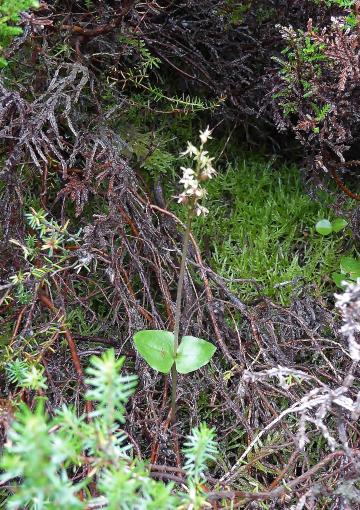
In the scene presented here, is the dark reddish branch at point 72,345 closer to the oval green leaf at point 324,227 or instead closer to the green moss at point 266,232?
the green moss at point 266,232

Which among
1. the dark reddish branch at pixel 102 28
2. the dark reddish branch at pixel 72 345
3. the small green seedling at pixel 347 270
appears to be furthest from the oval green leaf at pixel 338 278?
the dark reddish branch at pixel 102 28

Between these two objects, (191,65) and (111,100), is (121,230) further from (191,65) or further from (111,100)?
(191,65)

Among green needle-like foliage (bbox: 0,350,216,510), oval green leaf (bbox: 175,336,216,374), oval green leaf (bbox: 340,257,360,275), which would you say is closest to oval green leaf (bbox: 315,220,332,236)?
oval green leaf (bbox: 340,257,360,275)

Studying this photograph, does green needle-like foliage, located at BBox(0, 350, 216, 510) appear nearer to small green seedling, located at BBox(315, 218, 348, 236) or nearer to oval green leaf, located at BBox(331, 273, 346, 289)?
oval green leaf, located at BBox(331, 273, 346, 289)

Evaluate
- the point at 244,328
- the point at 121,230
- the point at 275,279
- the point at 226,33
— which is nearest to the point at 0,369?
the point at 121,230

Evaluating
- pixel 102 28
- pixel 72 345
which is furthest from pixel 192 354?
pixel 102 28
